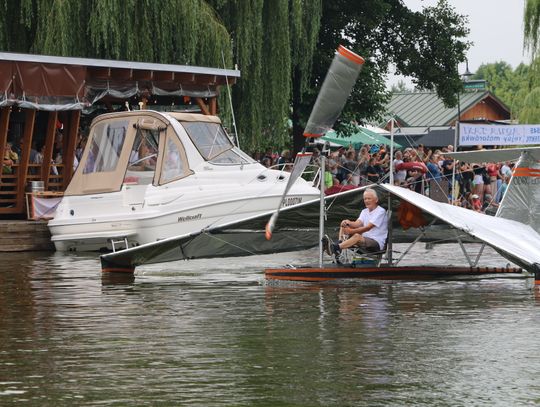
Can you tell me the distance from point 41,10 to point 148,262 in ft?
43.2

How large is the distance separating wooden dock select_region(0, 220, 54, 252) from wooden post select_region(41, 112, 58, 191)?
2.18m

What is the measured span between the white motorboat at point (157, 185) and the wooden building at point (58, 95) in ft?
7.84

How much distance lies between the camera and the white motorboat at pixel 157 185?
25062 mm

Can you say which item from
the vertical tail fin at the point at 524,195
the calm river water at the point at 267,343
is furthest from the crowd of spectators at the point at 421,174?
the calm river water at the point at 267,343

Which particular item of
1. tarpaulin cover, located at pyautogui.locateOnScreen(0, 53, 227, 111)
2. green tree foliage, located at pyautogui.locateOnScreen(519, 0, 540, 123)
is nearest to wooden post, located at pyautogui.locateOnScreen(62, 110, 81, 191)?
tarpaulin cover, located at pyautogui.locateOnScreen(0, 53, 227, 111)

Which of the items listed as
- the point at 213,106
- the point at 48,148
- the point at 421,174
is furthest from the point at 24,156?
the point at 421,174

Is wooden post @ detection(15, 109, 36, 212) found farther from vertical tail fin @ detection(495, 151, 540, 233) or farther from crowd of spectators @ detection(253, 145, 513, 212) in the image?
vertical tail fin @ detection(495, 151, 540, 233)

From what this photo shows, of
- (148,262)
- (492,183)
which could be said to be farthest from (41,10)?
(492,183)

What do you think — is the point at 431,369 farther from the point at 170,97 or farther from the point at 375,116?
the point at 375,116

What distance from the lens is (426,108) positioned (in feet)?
324

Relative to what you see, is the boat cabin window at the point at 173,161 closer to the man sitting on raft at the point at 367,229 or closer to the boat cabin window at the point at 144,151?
the boat cabin window at the point at 144,151

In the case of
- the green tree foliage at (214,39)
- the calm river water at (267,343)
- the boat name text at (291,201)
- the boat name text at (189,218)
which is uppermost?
the green tree foliage at (214,39)

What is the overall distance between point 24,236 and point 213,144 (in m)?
4.56

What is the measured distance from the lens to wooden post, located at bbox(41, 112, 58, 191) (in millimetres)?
29891
